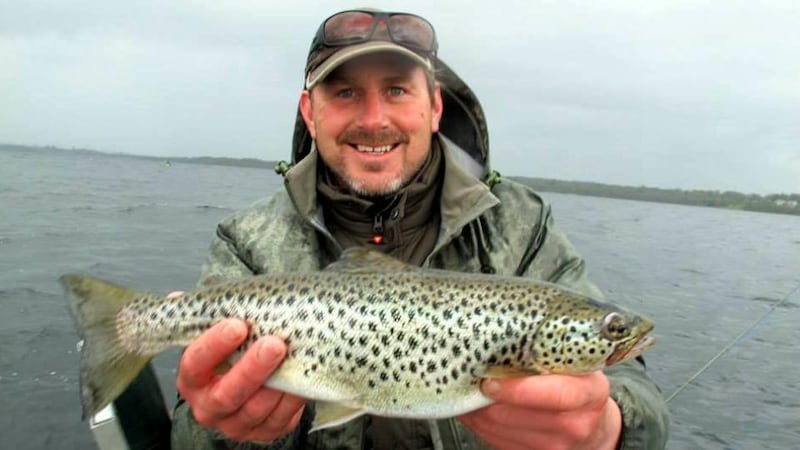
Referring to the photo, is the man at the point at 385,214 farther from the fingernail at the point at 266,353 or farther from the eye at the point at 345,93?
the fingernail at the point at 266,353

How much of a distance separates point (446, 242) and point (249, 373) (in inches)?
57.4

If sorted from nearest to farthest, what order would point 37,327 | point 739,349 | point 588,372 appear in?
point 588,372 < point 37,327 < point 739,349

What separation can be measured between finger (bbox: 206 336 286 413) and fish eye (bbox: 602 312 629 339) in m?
1.40

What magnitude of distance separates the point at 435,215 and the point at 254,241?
115 cm

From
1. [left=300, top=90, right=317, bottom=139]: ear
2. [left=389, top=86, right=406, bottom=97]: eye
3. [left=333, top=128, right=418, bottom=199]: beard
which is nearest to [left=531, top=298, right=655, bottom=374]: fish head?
[left=333, top=128, right=418, bottom=199]: beard

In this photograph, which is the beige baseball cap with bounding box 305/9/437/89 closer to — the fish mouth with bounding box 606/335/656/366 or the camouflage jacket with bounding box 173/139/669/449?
the camouflage jacket with bounding box 173/139/669/449

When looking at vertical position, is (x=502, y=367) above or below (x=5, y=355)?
above

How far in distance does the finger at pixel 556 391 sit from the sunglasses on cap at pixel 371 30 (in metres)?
2.17

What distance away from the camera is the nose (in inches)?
144

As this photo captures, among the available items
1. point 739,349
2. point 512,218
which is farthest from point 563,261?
point 739,349

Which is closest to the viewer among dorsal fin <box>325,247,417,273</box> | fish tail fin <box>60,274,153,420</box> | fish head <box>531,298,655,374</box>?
fish head <box>531,298,655,374</box>

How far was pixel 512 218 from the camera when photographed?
4.03m

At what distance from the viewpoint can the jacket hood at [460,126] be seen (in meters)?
4.47

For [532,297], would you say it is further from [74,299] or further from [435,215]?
[74,299]
